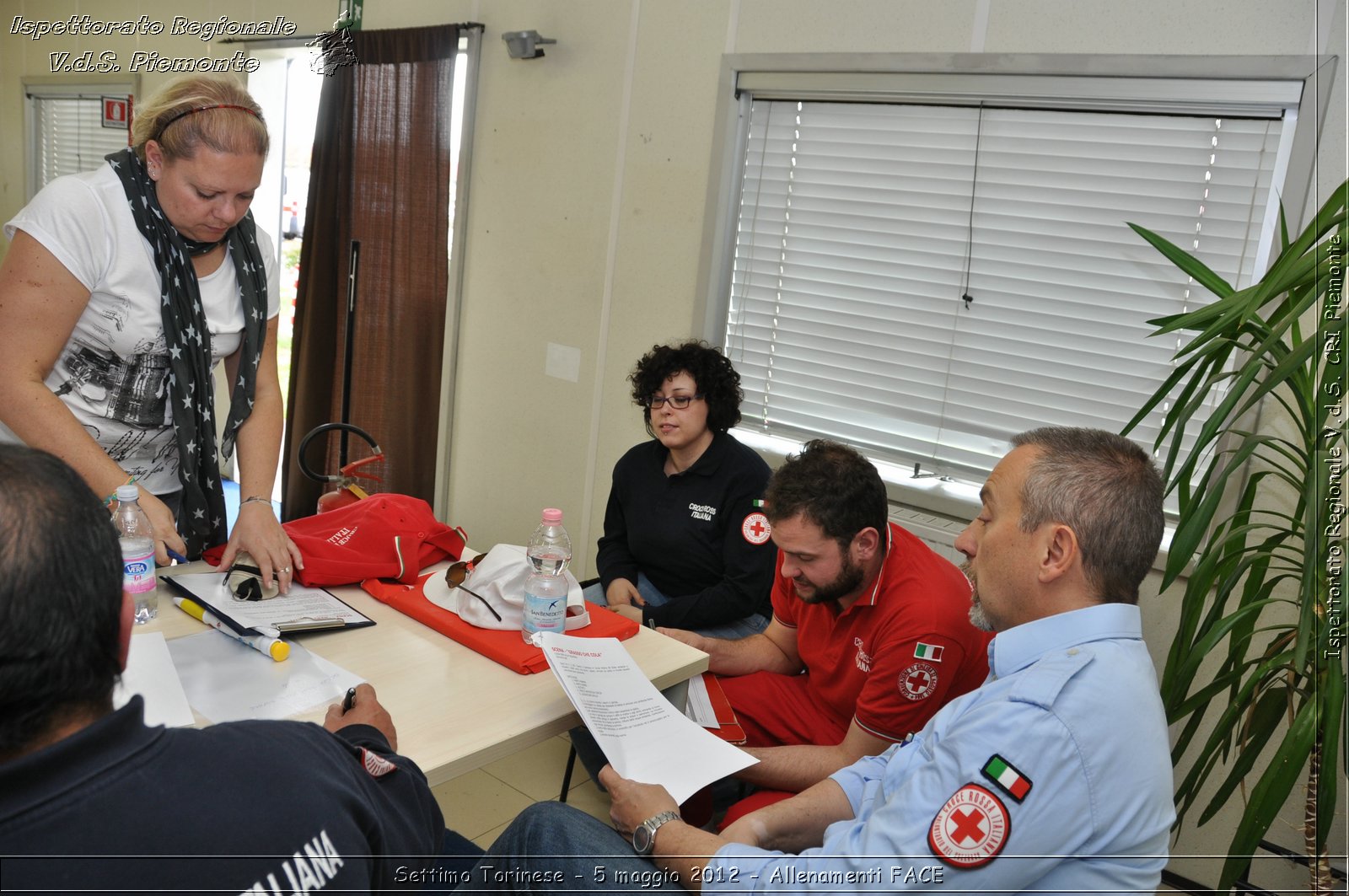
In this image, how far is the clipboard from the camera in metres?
1.63

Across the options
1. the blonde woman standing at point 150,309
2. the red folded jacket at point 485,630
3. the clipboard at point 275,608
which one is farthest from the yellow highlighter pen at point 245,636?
the red folded jacket at point 485,630

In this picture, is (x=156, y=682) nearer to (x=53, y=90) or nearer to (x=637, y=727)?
(x=637, y=727)

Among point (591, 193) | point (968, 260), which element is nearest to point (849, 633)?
point (968, 260)

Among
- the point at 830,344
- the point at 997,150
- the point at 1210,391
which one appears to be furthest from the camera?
the point at 830,344

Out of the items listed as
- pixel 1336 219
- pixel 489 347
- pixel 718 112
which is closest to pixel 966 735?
pixel 1336 219

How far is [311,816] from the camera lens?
2.56 feet

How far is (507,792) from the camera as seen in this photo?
2.64 meters

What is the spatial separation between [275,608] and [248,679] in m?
0.28

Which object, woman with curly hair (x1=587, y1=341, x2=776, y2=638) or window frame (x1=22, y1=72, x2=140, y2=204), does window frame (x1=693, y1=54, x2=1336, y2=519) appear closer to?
woman with curly hair (x1=587, y1=341, x2=776, y2=638)

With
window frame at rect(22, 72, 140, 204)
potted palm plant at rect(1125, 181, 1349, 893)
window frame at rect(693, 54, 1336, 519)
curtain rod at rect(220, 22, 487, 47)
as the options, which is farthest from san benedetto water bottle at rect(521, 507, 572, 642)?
window frame at rect(22, 72, 140, 204)

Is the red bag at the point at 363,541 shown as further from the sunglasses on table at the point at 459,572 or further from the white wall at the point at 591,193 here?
the white wall at the point at 591,193

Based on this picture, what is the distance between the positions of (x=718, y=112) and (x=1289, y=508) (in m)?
2.14

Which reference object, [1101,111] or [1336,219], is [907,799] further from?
[1101,111]

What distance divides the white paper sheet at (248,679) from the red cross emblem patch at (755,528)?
130 cm
